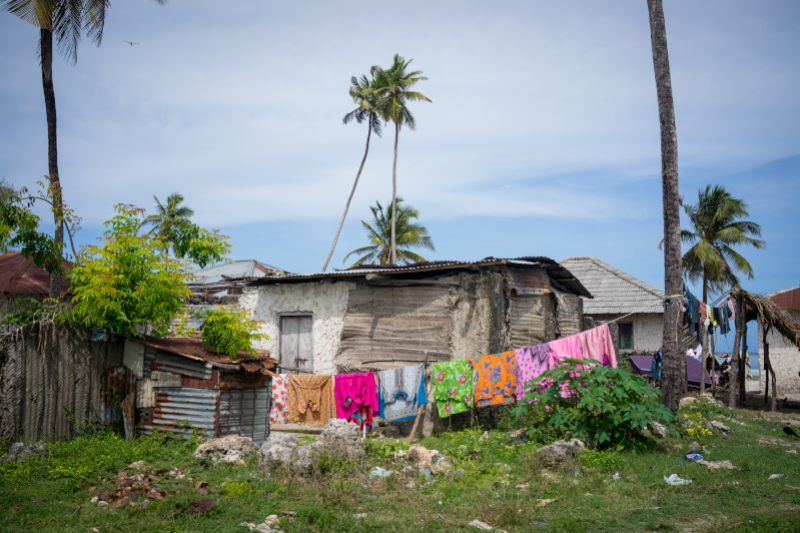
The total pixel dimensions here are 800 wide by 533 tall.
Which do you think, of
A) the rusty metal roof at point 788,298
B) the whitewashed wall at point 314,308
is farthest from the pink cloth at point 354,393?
the rusty metal roof at point 788,298

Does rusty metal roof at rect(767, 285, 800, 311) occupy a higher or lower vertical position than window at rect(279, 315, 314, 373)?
higher

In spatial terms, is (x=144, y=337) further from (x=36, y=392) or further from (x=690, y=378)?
(x=690, y=378)

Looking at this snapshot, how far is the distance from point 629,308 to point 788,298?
18.8ft

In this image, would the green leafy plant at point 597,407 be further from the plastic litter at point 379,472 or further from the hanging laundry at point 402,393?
the plastic litter at point 379,472

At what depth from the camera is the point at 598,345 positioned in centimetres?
1000

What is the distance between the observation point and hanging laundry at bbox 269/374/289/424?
972 cm

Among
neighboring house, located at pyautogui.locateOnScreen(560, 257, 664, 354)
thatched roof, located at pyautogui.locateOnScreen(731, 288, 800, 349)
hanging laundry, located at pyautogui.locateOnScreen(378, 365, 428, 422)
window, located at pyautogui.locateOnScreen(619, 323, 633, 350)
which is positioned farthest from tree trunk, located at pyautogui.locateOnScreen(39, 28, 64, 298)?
window, located at pyautogui.locateOnScreen(619, 323, 633, 350)

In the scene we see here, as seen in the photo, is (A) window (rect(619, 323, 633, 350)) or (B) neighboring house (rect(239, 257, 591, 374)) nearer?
(B) neighboring house (rect(239, 257, 591, 374))

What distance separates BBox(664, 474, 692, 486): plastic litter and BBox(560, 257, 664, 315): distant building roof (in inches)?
518

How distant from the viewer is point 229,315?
8422 millimetres

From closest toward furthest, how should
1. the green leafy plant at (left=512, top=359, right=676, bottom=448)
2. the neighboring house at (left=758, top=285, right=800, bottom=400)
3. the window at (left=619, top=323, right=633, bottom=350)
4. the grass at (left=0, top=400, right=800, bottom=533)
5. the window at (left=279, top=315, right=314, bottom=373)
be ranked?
1. the grass at (left=0, top=400, right=800, bottom=533)
2. the green leafy plant at (left=512, top=359, right=676, bottom=448)
3. the window at (left=279, top=315, right=314, bottom=373)
4. the neighboring house at (left=758, top=285, right=800, bottom=400)
5. the window at (left=619, top=323, right=633, bottom=350)

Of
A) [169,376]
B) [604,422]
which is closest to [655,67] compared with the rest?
[604,422]

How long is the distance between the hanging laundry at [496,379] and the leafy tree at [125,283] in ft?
16.3

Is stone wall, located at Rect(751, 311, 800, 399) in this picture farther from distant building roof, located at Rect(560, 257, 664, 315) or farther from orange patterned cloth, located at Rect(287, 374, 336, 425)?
orange patterned cloth, located at Rect(287, 374, 336, 425)
